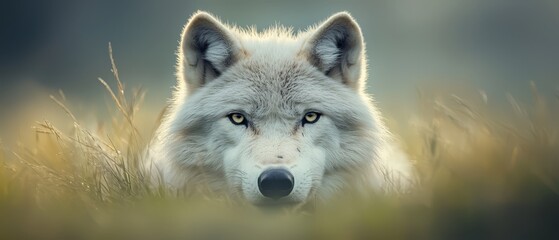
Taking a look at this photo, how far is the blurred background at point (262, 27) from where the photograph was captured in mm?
22203

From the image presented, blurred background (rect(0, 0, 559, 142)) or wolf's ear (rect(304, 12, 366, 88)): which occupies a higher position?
blurred background (rect(0, 0, 559, 142))

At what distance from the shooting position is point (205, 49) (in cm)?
602

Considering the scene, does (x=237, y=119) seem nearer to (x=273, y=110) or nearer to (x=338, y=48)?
(x=273, y=110)

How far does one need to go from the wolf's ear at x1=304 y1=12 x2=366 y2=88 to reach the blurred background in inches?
462

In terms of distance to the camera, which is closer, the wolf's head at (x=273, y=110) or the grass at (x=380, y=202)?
the grass at (x=380, y=202)

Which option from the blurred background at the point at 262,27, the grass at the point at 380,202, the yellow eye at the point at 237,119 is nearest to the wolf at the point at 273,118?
the yellow eye at the point at 237,119

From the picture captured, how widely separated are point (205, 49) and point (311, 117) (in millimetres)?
989

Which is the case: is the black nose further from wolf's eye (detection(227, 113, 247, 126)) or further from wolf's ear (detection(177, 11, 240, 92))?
wolf's ear (detection(177, 11, 240, 92))

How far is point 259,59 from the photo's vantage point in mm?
5887

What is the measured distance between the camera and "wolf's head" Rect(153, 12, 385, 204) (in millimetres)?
5246

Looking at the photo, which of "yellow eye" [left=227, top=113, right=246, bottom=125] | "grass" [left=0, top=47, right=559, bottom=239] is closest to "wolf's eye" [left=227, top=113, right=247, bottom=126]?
"yellow eye" [left=227, top=113, right=246, bottom=125]

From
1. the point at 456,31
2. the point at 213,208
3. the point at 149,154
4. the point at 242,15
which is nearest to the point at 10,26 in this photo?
the point at 242,15

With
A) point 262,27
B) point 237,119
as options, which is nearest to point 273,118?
point 237,119

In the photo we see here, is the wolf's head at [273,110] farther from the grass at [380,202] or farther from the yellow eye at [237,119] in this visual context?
the grass at [380,202]
